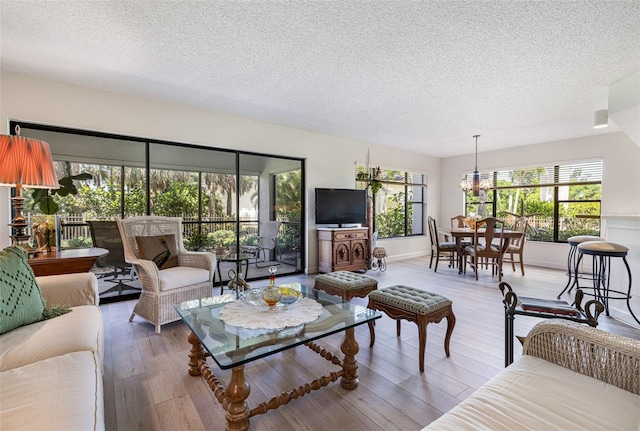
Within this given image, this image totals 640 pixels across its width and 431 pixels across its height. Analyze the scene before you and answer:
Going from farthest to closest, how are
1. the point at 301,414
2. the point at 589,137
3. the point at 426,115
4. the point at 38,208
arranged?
the point at 589,137 → the point at 426,115 → the point at 38,208 → the point at 301,414

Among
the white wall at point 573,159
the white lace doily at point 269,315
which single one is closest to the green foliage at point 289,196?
the white lace doily at point 269,315

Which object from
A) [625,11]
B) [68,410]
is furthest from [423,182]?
[68,410]

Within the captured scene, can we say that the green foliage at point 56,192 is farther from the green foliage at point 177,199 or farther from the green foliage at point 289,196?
the green foliage at point 289,196

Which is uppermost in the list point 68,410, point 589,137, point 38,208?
point 589,137

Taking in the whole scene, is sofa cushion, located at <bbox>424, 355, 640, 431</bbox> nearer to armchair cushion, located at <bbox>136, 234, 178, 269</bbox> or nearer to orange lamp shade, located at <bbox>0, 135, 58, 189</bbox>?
orange lamp shade, located at <bbox>0, 135, 58, 189</bbox>

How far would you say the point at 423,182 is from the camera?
7.52 metres

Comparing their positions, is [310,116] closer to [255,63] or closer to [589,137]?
[255,63]

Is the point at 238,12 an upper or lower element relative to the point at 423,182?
upper

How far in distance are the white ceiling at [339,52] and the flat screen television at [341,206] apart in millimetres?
1637

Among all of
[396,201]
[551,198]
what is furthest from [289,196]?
[551,198]

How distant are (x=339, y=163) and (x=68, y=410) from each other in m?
5.22

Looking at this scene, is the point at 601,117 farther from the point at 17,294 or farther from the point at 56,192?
the point at 56,192

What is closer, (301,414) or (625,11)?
(301,414)

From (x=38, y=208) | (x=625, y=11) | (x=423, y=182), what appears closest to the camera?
(x=625, y=11)
